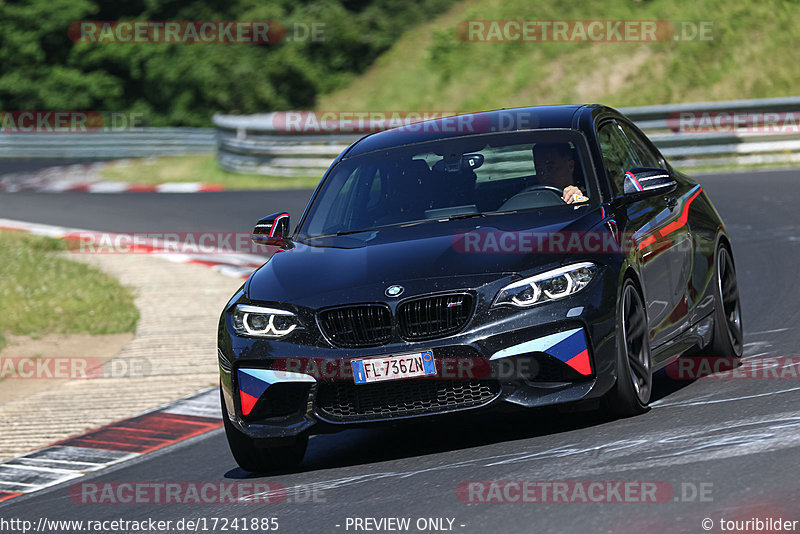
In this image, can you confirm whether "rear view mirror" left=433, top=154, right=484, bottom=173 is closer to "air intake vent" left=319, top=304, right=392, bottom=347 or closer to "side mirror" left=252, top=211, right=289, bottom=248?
"side mirror" left=252, top=211, right=289, bottom=248

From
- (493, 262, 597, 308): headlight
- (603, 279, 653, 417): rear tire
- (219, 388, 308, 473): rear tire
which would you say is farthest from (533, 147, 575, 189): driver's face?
(219, 388, 308, 473): rear tire

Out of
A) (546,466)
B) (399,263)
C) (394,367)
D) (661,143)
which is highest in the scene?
(399,263)

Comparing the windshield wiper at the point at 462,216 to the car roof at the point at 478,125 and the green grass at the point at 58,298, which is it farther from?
the green grass at the point at 58,298

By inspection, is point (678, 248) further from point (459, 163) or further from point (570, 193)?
point (459, 163)

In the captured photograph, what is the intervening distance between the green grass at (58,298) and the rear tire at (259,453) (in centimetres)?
588

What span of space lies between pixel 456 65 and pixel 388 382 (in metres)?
29.5

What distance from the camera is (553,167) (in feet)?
24.6

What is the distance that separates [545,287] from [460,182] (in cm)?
146

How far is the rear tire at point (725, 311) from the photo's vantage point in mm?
8133

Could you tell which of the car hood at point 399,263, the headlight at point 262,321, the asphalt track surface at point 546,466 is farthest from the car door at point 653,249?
the headlight at point 262,321

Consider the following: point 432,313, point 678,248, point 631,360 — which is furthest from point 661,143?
point 432,313

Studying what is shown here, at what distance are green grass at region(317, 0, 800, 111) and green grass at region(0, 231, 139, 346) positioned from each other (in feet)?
49.7

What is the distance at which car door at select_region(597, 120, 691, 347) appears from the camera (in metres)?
7.01

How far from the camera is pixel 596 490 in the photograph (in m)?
5.38
